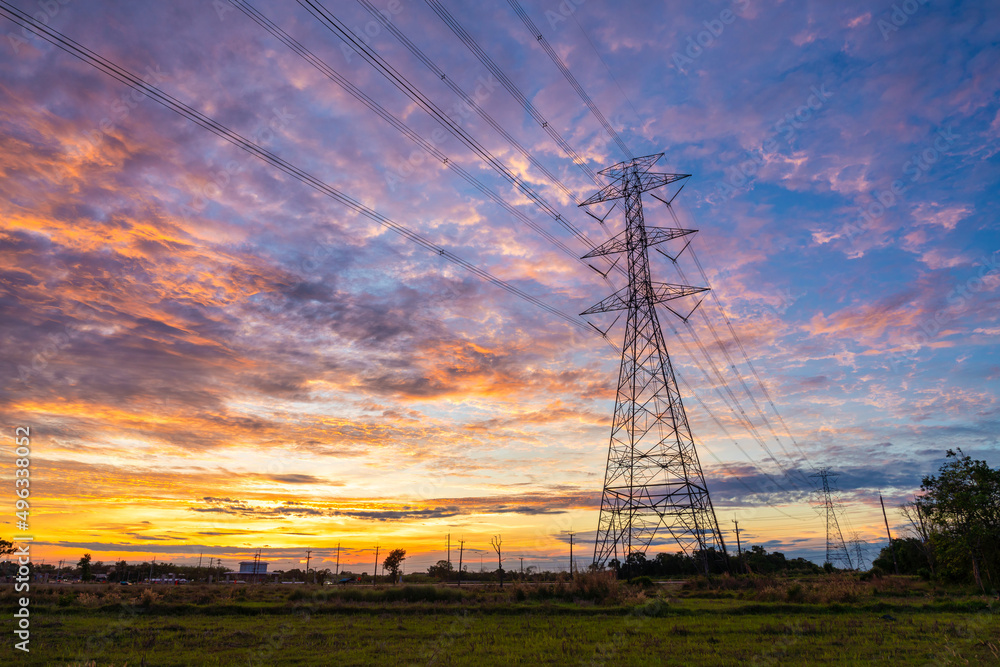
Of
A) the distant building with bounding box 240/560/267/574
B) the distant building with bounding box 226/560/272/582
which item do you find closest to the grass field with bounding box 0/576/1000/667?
the distant building with bounding box 226/560/272/582

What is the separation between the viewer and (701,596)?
146 ft

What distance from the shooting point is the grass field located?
20516mm

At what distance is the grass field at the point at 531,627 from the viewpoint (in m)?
20.5

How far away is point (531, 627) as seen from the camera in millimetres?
29859

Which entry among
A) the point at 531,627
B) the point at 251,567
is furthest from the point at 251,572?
the point at 531,627

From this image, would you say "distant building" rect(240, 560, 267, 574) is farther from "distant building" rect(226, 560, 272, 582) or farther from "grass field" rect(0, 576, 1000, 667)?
"grass field" rect(0, 576, 1000, 667)

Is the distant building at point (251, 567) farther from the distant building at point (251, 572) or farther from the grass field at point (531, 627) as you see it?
the grass field at point (531, 627)

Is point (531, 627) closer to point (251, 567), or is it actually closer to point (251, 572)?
point (251, 572)

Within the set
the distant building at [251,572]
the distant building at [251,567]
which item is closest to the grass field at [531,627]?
the distant building at [251,572]

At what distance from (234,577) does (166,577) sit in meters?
16.0

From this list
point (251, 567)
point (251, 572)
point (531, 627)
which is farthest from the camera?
point (251, 567)

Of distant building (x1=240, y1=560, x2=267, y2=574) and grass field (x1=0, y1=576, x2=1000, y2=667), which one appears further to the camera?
distant building (x1=240, y1=560, x2=267, y2=574)

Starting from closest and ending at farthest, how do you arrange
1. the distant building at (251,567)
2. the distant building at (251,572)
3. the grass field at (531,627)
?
the grass field at (531,627) < the distant building at (251,572) < the distant building at (251,567)

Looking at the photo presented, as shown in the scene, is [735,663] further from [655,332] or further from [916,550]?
[916,550]
